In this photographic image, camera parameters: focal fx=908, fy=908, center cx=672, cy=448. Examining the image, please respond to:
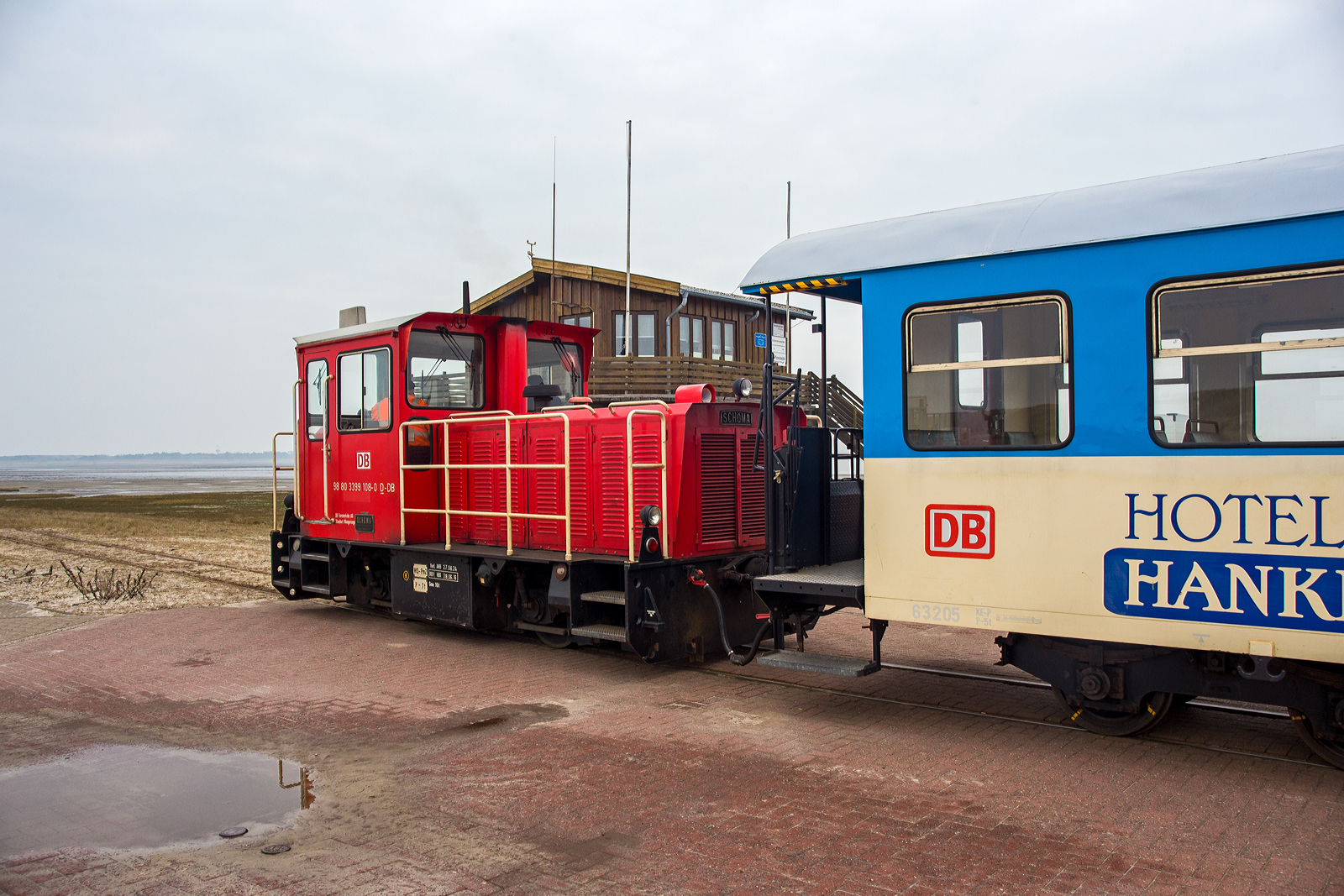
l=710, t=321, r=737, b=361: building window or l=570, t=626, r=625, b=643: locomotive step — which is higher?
l=710, t=321, r=737, b=361: building window

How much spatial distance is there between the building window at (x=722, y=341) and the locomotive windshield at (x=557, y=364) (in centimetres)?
1802

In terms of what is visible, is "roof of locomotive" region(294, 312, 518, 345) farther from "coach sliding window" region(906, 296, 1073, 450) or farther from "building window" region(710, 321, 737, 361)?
"building window" region(710, 321, 737, 361)

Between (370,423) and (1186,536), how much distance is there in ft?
26.0

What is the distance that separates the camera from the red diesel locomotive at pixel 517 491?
25.5 ft

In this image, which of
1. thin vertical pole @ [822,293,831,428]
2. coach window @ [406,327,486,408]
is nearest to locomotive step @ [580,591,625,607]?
thin vertical pole @ [822,293,831,428]

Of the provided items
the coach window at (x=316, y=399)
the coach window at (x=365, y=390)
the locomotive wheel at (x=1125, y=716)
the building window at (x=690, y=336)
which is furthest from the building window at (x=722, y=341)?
the locomotive wheel at (x=1125, y=716)

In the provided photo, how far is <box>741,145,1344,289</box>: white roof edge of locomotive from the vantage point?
479 cm

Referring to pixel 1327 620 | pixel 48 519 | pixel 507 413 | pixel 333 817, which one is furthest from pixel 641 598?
pixel 48 519

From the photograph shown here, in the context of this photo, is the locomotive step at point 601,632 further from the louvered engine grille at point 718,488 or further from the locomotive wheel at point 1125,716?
the locomotive wheel at point 1125,716

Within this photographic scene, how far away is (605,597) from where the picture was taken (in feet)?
25.2

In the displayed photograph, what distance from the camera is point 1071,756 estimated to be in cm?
547

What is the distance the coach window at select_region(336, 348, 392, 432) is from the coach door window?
23.9 feet

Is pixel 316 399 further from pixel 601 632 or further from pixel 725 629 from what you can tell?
pixel 725 629

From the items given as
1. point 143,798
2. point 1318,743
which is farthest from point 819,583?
point 143,798
